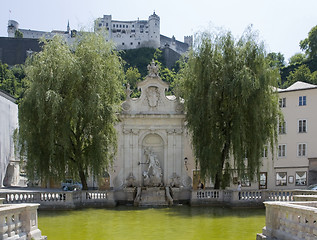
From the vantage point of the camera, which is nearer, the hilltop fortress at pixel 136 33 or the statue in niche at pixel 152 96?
the statue in niche at pixel 152 96

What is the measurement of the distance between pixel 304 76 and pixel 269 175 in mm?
29324

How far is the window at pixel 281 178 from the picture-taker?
3319cm

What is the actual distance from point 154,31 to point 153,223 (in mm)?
106314

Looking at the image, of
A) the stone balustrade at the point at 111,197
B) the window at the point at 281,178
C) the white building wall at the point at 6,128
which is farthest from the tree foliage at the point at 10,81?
the stone balustrade at the point at 111,197

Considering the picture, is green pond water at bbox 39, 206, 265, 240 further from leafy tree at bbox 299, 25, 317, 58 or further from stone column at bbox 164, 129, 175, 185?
leafy tree at bbox 299, 25, 317, 58

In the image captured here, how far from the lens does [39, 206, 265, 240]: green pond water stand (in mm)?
13078

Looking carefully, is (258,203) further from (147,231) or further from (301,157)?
(301,157)

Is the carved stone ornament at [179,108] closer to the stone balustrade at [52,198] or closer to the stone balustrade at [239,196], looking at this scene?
the stone balustrade at [239,196]

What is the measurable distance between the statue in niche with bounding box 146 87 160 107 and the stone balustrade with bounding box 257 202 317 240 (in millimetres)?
14298

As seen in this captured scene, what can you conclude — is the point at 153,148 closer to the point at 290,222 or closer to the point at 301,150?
the point at 301,150

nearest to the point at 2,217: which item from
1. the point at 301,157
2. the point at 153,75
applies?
the point at 153,75

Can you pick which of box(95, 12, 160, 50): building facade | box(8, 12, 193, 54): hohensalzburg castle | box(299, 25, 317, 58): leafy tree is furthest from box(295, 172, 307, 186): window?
box(95, 12, 160, 50): building facade

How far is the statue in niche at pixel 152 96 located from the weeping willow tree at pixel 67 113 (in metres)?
3.02

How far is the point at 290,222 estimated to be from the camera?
32.1 ft
